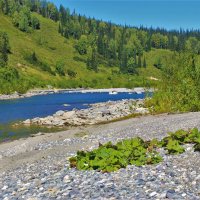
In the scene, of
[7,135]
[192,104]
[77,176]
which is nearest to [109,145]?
[77,176]

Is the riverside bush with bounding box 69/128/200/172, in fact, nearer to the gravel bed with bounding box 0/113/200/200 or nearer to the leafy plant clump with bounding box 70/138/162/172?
the leafy plant clump with bounding box 70/138/162/172

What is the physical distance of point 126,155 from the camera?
A: 19.9m

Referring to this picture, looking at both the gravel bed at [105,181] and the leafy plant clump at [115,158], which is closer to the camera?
the gravel bed at [105,181]

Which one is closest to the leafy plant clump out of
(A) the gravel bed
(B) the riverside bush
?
(B) the riverside bush

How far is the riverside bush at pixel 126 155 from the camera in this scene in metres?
19.3

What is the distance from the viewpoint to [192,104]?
1796 inches

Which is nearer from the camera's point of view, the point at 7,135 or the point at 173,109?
the point at 173,109

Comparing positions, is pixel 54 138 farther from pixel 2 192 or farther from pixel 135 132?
pixel 2 192

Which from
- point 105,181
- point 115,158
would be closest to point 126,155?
point 115,158

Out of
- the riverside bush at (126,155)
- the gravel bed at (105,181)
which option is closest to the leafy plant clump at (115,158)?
the riverside bush at (126,155)

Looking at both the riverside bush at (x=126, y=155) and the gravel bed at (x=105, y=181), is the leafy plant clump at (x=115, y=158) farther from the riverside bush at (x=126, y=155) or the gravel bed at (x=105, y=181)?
the gravel bed at (x=105, y=181)

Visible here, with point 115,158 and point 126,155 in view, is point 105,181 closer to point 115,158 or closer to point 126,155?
→ point 115,158

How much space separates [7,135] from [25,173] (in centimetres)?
3030

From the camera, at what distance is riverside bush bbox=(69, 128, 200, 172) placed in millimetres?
19328
